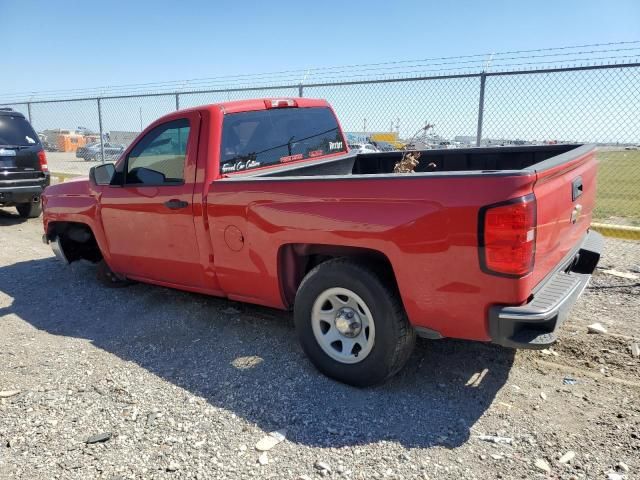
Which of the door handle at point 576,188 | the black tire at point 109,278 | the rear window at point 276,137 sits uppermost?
the rear window at point 276,137

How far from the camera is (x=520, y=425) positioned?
9.61 feet

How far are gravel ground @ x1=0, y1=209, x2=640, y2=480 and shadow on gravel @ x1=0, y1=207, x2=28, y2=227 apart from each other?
5.77 metres

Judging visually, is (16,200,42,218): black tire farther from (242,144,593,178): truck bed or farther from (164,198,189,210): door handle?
(242,144,593,178): truck bed

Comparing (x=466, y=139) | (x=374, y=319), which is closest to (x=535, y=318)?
(x=374, y=319)

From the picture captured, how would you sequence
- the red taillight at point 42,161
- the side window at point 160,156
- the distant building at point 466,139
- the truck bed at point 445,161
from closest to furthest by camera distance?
1. the side window at point 160,156
2. the truck bed at point 445,161
3. the distant building at point 466,139
4. the red taillight at point 42,161

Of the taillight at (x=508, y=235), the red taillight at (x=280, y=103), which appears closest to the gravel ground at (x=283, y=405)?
the taillight at (x=508, y=235)

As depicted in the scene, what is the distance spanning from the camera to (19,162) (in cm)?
885

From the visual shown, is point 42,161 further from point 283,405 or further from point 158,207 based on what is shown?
point 283,405

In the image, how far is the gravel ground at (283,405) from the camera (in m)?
2.66

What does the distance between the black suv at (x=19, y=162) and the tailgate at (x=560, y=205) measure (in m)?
8.72

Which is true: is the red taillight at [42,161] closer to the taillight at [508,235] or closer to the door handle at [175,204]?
the door handle at [175,204]

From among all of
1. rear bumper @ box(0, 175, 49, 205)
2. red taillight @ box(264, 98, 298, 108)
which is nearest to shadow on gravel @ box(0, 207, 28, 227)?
rear bumper @ box(0, 175, 49, 205)

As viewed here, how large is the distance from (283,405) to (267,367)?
52 centimetres

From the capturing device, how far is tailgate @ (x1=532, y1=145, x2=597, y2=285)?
2.75 m
